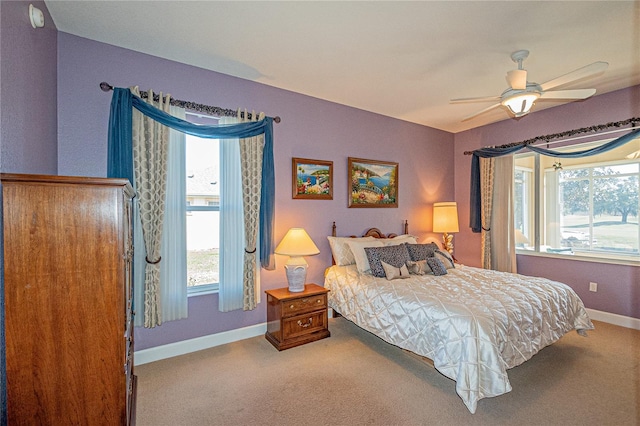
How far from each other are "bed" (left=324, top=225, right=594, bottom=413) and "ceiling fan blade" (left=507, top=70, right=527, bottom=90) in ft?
5.76

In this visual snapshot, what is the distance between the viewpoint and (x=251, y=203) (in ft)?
10.8

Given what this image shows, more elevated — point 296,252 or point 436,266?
point 296,252

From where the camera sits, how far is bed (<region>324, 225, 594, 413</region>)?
2096 millimetres

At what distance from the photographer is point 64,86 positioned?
2518mm

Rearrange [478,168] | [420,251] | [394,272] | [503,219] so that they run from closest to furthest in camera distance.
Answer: [394,272]
[420,251]
[503,219]
[478,168]

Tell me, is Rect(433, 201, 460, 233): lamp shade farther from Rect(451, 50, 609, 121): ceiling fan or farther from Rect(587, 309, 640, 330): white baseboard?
Rect(451, 50, 609, 121): ceiling fan

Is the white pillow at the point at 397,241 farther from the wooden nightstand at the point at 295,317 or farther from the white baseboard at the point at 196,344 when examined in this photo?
the white baseboard at the point at 196,344

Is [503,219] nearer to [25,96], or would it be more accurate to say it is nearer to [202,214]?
[202,214]

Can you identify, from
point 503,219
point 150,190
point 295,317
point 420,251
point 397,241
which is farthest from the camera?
point 503,219

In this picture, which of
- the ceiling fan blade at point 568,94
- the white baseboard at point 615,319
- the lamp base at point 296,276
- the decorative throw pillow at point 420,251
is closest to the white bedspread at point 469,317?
the decorative throw pillow at point 420,251

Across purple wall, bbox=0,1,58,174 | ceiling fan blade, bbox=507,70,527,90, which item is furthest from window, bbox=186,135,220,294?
ceiling fan blade, bbox=507,70,527,90

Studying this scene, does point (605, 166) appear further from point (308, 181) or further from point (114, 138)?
point (114, 138)

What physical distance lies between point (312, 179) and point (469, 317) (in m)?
2.32

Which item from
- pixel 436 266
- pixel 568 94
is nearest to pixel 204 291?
pixel 436 266
